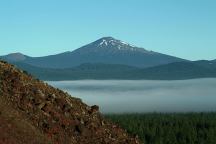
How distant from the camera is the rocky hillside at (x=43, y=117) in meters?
46.8

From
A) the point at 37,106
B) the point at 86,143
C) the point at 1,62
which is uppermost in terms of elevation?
the point at 1,62

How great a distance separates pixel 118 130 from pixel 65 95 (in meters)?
7.69

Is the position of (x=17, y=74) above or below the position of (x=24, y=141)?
above

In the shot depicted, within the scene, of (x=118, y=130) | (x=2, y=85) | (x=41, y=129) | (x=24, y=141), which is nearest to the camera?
(x=24, y=141)

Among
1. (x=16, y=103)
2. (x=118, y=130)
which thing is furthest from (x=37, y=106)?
(x=118, y=130)

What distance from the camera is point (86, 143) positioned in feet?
169

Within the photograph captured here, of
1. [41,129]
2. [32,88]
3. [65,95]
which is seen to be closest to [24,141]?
[41,129]

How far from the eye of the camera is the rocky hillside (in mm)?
46844

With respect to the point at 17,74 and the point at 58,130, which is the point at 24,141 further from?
the point at 17,74

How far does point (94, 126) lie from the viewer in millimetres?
54906

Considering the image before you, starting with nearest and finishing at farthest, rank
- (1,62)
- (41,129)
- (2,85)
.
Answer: (41,129), (2,85), (1,62)

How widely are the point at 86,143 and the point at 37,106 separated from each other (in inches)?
237

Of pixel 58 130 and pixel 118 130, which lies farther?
pixel 118 130

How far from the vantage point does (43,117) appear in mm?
51719
